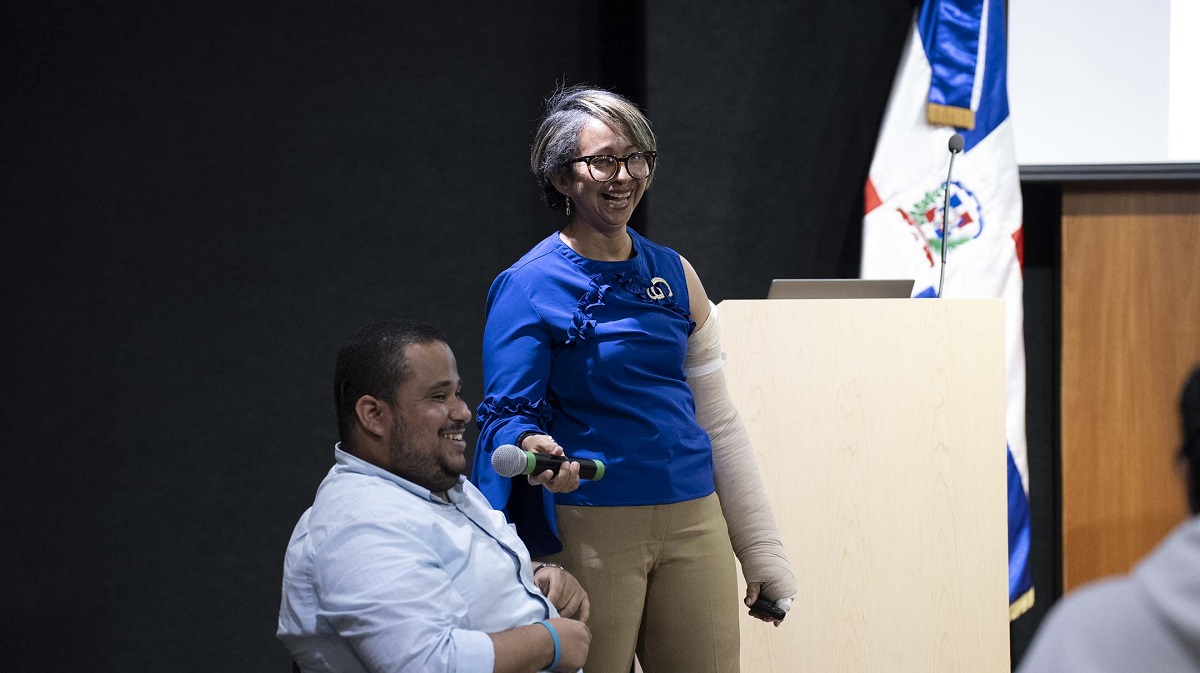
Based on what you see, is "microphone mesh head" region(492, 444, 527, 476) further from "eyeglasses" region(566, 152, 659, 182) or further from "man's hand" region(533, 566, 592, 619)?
"eyeglasses" region(566, 152, 659, 182)

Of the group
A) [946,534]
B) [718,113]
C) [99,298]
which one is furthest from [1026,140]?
[99,298]

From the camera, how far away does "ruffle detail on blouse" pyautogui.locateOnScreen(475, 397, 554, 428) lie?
6.25 feet

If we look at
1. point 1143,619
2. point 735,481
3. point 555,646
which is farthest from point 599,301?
point 1143,619

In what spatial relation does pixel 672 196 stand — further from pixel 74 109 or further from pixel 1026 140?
pixel 74 109

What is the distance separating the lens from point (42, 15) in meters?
3.22

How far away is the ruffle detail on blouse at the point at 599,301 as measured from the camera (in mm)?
1934

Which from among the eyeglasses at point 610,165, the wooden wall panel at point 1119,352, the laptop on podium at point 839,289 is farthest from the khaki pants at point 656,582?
the wooden wall panel at point 1119,352

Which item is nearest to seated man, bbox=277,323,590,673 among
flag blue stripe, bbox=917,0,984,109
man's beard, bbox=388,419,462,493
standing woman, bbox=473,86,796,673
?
man's beard, bbox=388,419,462,493

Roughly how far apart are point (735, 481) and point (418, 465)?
695 mm

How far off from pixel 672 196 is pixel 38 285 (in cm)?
184

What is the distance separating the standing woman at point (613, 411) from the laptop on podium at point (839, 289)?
67 centimetres

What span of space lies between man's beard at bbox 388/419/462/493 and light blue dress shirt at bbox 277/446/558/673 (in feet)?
0.09

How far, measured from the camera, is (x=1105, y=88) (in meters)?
3.68

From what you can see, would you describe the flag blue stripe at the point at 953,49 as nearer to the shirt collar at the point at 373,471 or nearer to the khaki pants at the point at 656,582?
the khaki pants at the point at 656,582
